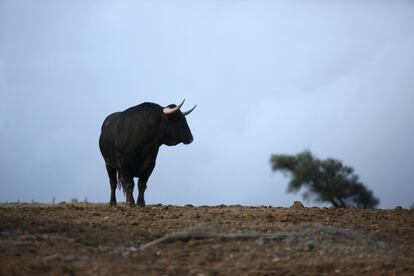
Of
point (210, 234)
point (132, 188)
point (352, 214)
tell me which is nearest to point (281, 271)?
point (210, 234)

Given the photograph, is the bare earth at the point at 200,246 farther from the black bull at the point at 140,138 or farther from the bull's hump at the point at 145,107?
the bull's hump at the point at 145,107

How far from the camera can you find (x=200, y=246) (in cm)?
981

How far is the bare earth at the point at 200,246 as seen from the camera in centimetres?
874

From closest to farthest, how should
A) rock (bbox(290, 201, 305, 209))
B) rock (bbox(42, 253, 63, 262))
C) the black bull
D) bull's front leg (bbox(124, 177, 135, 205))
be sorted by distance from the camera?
rock (bbox(42, 253, 63, 262))
rock (bbox(290, 201, 305, 209))
bull's front leg (bbox(124, 177, 135, 205))
the black bull

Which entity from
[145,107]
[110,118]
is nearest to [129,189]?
[145,107]

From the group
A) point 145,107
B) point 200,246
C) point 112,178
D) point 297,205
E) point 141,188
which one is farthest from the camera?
point 112,178

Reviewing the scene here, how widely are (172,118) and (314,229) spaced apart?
8.18 m

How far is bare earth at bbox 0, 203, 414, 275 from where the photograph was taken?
344 inches

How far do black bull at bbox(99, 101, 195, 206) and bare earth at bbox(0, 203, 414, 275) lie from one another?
16.6 feet

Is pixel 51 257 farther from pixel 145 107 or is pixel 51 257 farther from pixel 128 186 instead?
pixel 145 107

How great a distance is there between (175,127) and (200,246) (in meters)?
8.93

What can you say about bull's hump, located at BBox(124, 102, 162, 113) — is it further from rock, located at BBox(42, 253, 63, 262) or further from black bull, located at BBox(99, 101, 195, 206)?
rock, located at BBox(42, 253, 63, 262)

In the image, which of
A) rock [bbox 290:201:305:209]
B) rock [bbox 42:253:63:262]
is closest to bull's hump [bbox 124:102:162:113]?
rock [bbox 290:201:305:209]

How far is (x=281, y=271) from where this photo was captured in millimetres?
8727
